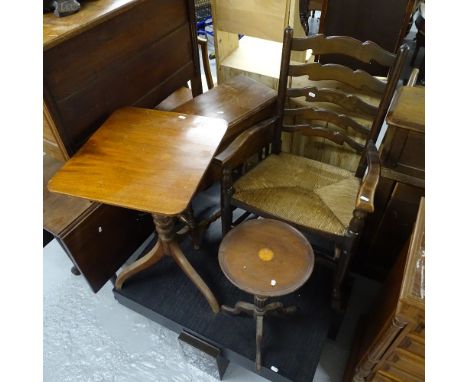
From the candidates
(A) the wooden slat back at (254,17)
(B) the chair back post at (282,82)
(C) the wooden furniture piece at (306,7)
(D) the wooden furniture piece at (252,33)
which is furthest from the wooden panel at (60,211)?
(C) the wooden furniture piece at (306,7)

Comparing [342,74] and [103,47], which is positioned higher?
[103,47]

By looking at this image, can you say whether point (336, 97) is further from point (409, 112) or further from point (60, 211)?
point (60, 211)

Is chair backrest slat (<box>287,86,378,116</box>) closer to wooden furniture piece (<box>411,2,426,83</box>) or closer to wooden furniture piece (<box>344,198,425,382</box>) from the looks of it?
wooden furniture piece (<box>344,198,425,382</box>)

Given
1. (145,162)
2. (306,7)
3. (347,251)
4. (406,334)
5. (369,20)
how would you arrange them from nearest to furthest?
1. (406,334)
2. (145,162)
3. (347,251)
4. (369,20)
5. (306,7)

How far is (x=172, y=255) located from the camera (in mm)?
1646

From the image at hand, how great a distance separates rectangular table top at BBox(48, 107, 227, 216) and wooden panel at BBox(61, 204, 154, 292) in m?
Answer: 0.40

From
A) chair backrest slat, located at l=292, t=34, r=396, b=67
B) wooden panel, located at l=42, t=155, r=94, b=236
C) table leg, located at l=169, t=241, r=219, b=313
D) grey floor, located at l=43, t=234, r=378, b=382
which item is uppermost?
chair backrest slat, located at l=292, t=34, r=396, b=67

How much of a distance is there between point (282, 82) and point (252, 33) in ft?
1.72

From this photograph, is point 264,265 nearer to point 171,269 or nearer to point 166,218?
point 166,218

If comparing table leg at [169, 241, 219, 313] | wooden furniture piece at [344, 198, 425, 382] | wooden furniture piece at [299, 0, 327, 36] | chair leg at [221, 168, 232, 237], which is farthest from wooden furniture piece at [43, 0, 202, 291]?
wooden furniture piece at [299, 0, 327, 36]

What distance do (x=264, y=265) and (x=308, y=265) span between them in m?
0.16

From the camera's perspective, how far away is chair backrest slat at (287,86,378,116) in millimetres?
1591

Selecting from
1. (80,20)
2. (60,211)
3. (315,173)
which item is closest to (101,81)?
(80,20)
